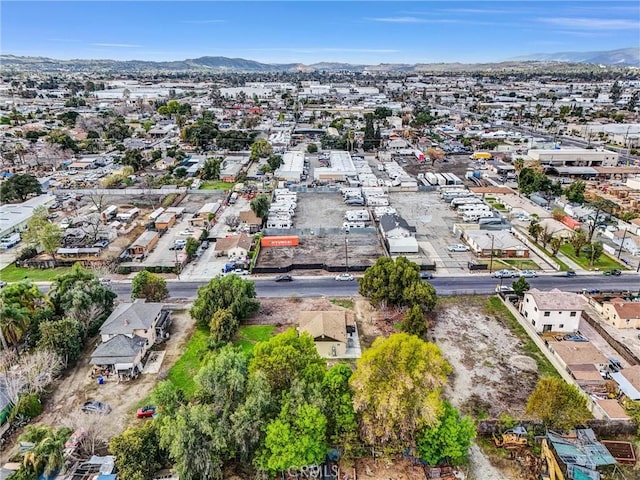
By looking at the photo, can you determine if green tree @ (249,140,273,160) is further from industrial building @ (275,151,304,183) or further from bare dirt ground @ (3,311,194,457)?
bare dirt ground @ (3,311,194,457)

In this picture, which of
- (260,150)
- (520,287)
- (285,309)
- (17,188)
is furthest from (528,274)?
(17,188)

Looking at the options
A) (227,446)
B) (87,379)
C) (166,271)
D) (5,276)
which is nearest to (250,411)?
(227,446)

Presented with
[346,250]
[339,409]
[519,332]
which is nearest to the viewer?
[339,409]

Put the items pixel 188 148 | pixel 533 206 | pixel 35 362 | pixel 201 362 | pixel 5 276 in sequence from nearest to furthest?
pixel 35 362 → pixel 201 362 → pixel 5 276 → pixel 533 206 → pixel 188 148

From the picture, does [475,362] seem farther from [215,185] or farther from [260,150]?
[260,150]

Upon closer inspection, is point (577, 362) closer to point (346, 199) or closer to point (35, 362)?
point (35, 362)

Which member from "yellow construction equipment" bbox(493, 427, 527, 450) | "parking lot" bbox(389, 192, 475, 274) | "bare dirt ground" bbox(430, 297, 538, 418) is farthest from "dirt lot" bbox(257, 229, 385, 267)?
"yellow construction equipment" bbox(493, 427, 527, 450)

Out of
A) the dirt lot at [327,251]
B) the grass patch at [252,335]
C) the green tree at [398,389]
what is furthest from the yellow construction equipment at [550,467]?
the dirt lot at [327,251]
